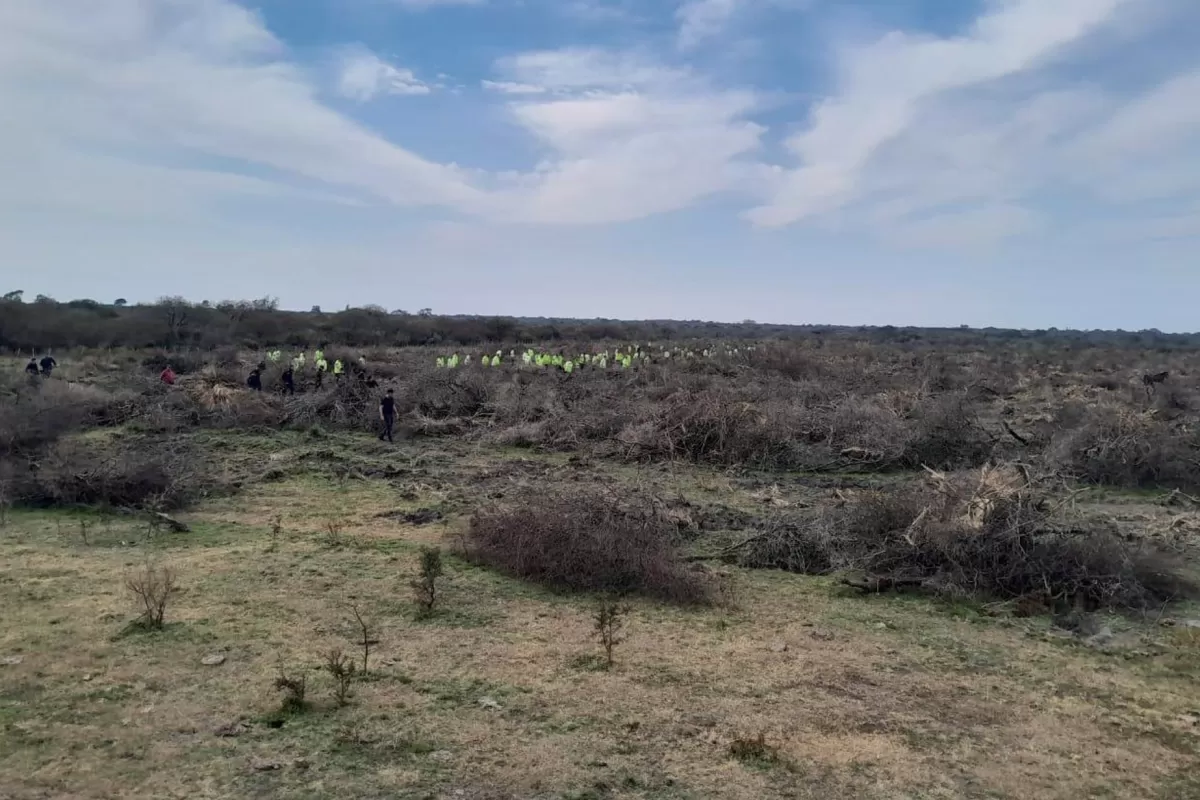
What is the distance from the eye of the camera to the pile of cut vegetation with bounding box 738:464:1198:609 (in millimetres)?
7148

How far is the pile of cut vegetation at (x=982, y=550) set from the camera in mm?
7148

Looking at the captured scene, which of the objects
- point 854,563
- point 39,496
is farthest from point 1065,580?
point 39,496

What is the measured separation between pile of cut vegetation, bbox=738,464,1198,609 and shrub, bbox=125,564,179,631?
5.13m

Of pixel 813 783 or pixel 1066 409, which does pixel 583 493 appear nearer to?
pixel 813 783

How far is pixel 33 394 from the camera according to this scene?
16.7 metres

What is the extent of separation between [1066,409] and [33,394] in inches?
811

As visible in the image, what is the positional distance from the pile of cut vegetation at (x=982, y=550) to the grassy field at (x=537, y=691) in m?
0.38

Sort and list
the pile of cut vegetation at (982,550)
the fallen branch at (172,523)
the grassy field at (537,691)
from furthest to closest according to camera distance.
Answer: the fallen branch at (172,523) < the pile of cut vegetation at (982,550) < the grassy field at (537,691)

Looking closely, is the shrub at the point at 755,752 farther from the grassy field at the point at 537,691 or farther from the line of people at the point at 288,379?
the line of people at the point at 288,379

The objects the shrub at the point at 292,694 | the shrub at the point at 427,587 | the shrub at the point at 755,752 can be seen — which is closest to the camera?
the shrub at the point at 755,752

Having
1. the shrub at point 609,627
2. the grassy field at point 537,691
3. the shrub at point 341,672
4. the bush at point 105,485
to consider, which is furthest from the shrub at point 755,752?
the bush at point 105,485

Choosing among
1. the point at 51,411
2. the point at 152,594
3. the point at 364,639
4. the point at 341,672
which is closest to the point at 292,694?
the point at 341,672

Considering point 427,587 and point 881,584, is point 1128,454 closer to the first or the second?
point 881,584

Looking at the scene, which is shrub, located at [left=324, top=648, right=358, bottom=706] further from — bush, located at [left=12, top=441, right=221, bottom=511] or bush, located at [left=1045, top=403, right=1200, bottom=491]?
bush, located at [left=1045, top=403, right=1200, bottom=491]
